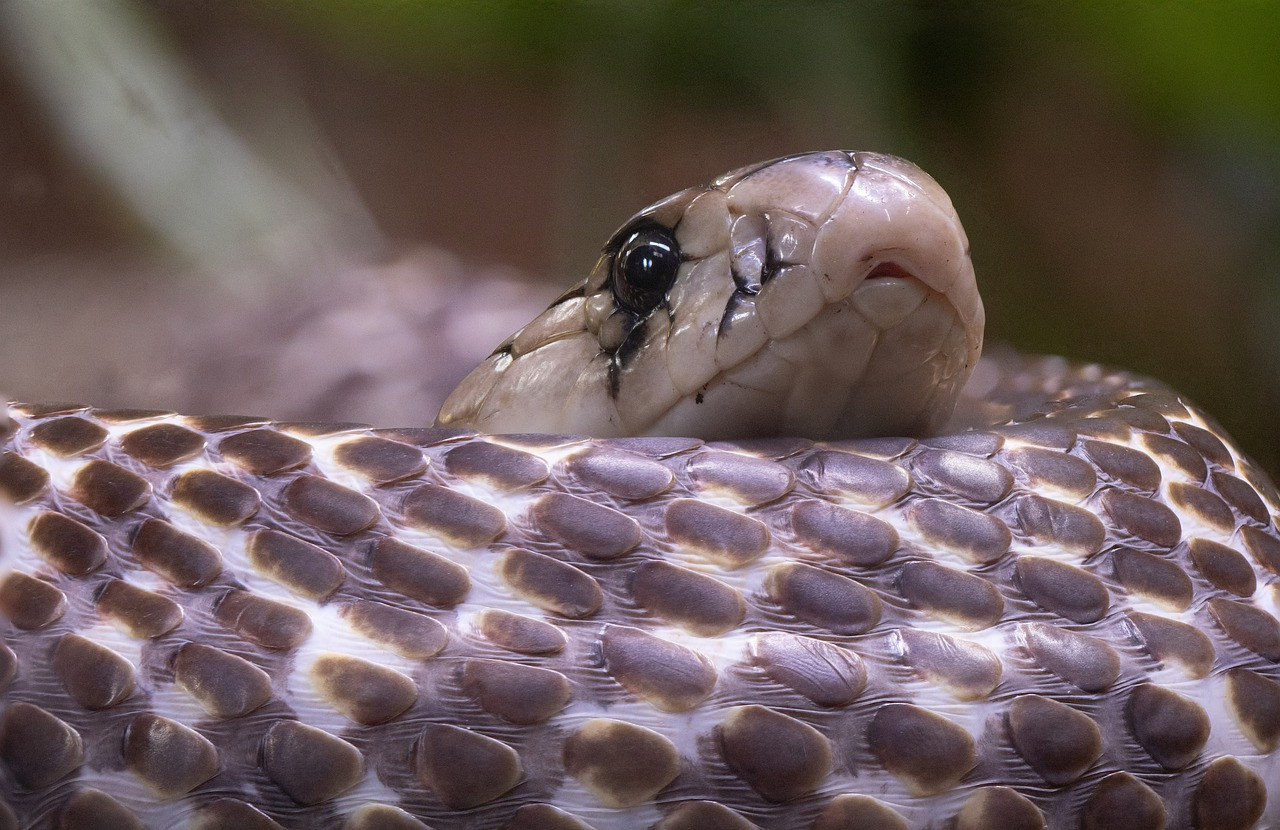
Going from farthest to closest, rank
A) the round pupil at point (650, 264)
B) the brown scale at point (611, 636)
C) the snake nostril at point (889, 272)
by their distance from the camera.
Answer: the round pupil at point (650, 264)
the snake nostril at point (889, 272)
the brown scale at point (611, 636)

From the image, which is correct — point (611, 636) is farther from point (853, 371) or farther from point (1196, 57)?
point (1196, 57)

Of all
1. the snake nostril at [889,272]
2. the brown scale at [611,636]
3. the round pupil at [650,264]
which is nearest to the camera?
the brown scale at [611,636]

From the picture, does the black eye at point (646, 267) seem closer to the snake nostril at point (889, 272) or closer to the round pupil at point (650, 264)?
the round pupil at point (650, 264)

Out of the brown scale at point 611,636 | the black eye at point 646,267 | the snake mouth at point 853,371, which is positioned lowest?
the brown scale at point 611,636

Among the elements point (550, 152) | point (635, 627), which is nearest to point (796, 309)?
point (635, 627)

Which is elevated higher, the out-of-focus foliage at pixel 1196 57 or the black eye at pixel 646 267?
the out-of-focus foliage at pixel 1196 57

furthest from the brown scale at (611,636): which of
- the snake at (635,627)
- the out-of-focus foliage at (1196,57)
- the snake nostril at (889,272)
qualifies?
the out-of-focus foliage at (1196,57)

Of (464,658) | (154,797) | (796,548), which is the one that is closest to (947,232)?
(796,548)
